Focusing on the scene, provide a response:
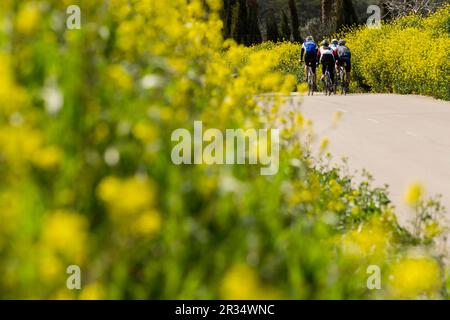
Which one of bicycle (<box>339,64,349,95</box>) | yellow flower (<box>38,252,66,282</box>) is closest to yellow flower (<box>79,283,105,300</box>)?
yellow flower (<box>38,252,66,282</box>)

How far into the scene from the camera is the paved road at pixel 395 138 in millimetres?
8820

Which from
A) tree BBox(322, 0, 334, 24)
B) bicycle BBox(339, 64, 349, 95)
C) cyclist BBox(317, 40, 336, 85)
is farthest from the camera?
tree BBox(322, 0, 334, 24)

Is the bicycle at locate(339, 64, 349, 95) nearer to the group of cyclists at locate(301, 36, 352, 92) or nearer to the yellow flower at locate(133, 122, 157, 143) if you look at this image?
the group of cyclists at locate(301, 36, 352, 92)

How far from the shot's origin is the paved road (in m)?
8.82

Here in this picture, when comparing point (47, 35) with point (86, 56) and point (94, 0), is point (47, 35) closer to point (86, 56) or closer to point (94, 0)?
point (86, 56)

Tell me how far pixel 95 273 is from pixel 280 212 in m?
1.32

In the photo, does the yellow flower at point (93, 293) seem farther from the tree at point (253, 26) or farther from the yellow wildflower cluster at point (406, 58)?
the tree at point (253, 26)

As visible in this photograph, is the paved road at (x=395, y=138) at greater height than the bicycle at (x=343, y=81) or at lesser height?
lesser

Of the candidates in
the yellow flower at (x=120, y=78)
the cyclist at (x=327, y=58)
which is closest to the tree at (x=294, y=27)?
the cyclist at (x=327, y=58)

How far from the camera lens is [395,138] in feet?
38.8

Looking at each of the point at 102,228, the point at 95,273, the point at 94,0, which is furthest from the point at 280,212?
the point at 94,0

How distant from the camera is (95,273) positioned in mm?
2754

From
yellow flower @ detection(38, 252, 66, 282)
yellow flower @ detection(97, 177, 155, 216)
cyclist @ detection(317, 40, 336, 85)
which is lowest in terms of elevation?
yellow flower @ detection(38, 252, 66, 282)

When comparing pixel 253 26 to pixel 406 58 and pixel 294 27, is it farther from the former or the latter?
pixel 406 58
